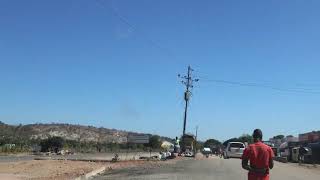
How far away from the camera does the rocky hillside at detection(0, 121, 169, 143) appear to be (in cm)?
15838

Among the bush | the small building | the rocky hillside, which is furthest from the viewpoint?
the rocky hillside

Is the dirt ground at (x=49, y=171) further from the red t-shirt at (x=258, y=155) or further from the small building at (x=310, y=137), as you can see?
the small building at (x=310, y=137)

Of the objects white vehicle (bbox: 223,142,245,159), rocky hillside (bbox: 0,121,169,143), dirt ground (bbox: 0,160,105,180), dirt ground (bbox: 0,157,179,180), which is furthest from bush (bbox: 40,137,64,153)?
dirt ground (bbox: 0,160,105,180)

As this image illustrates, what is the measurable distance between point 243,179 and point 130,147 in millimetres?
110835

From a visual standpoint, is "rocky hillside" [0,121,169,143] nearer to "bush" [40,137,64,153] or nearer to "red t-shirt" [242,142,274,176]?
"bush" [40,137,64,153]

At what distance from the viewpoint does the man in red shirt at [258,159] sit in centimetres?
1129

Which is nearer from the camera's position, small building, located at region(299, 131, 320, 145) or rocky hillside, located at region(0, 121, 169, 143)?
small building, located at region(299, 131, 320, 145)

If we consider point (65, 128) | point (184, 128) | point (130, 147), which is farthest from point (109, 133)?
point (184, 128)

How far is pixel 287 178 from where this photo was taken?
88.3 ft

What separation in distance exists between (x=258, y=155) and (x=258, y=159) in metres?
0.07

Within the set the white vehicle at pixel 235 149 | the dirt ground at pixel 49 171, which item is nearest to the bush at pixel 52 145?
the white vehicle at pixel 235 149

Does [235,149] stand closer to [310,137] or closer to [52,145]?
[310,137]

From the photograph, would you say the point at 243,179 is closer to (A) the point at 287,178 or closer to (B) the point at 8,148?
(A) the point at 287,178

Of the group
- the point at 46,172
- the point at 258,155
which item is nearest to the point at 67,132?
the point at 46,172
